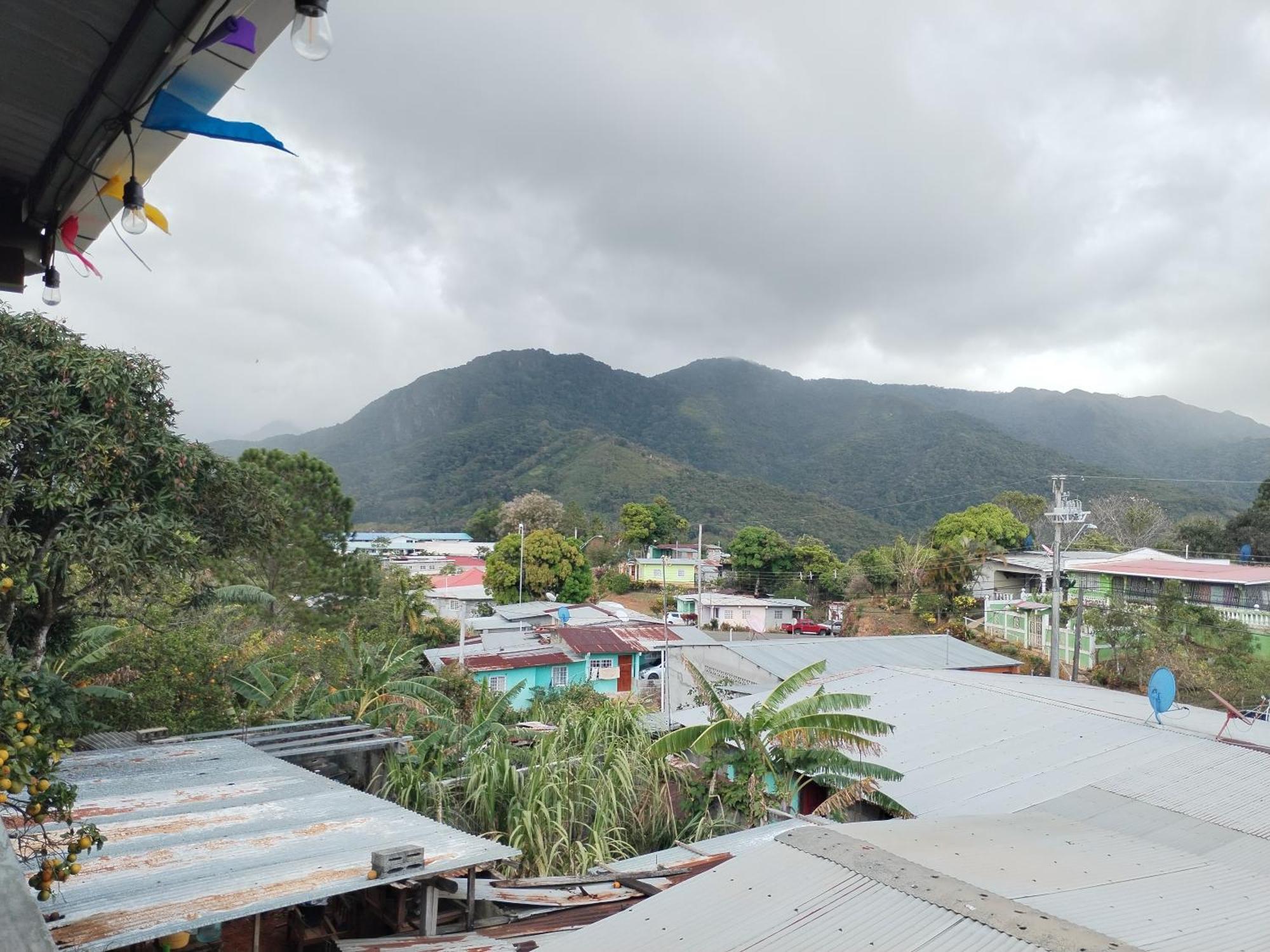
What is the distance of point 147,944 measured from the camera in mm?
4855

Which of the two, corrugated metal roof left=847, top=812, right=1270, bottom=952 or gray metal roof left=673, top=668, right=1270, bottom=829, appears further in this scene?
gray metal roof left=673, top=668, right=1270, bottom=829

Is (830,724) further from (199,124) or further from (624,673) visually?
(624,673)

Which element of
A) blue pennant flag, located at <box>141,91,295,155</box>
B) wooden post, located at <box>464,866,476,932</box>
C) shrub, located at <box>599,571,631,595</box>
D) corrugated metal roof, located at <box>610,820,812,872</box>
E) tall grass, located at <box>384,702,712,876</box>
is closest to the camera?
blue pennant flag, located at <box>141,91,295,155</box>

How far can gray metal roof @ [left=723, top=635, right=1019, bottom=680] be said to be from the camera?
17.4 metres

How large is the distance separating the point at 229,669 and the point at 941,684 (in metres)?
10.9

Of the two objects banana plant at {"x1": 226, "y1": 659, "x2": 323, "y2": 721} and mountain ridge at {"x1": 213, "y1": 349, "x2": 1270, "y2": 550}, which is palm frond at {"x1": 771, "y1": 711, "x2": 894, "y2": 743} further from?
mountain ridge at {"x1": 213, "y1": 349, "x2": 1270, "y2": 550}

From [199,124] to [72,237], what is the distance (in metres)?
1.41

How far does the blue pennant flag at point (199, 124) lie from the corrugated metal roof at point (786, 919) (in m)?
→ 3.10

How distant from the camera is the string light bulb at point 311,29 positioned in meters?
1.73

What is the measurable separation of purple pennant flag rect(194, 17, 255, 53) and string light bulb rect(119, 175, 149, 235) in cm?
89

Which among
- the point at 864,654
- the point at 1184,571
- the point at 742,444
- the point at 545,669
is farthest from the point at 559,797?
the point at 742,444

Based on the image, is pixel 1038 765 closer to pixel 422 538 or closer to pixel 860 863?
pixel 860 863

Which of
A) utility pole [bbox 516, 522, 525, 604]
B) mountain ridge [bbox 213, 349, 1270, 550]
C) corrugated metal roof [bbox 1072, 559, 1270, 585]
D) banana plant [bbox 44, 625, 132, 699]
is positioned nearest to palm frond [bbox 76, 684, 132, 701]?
banana plant [bbox 44, 625, 132, 699]

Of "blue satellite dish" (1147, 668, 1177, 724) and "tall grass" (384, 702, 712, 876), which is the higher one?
"blue satellite dish" (1147, 668, 1177, 724)
